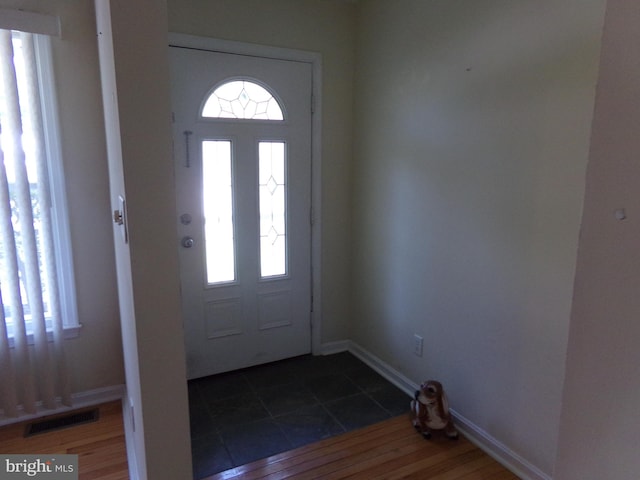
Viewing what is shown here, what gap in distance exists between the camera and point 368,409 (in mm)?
2510

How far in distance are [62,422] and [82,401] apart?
0.17 meters

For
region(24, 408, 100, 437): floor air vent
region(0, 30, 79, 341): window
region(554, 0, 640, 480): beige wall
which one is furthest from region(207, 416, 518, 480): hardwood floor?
region(554, 0, 640, 480): beige wall

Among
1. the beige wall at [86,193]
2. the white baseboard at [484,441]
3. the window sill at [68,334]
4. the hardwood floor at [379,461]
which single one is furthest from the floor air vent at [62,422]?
the white baseboard at [484,441]

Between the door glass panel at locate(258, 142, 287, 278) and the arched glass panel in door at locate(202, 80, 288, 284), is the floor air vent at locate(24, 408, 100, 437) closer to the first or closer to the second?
the arched glass panel in door at locate(202, 80, 288, 284)

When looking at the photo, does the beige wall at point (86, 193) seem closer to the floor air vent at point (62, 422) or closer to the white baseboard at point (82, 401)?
the white baseboard at point (82, 401)

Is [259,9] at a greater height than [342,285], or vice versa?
[259,9]

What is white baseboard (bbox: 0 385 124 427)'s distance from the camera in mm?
2354

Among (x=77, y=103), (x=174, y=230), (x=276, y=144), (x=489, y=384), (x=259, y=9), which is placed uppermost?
(x=259, y=9)

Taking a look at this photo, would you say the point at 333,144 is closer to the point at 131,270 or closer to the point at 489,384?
the point at 489,384

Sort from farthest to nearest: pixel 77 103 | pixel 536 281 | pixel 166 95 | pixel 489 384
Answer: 1. pixel 77 103
2. pixel 489 384
3. pixel 536 281
4. pixel 166 95

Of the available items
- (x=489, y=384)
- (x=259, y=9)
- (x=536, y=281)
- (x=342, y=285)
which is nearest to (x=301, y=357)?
(x=342, y=285)

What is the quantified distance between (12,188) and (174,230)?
1.52 meters

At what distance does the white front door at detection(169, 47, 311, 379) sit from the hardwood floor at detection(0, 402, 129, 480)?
0.63 meters

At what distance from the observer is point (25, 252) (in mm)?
2229
